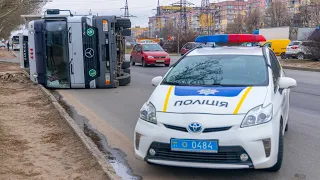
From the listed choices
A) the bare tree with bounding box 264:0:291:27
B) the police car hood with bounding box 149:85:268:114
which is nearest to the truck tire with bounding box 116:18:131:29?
the police car hood with bounding box 149:85:268:114

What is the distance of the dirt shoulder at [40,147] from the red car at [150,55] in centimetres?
1512

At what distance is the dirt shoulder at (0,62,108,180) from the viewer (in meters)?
5.07

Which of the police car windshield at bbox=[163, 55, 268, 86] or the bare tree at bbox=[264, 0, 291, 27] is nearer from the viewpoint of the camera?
the police car windshield at bbox=[163, 55, 268, 86]

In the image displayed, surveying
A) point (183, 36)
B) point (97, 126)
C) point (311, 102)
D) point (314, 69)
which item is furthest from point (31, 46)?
point (183, 36)

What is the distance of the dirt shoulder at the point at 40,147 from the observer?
507 cm

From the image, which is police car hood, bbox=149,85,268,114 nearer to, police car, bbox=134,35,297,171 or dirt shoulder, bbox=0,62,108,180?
police car, bbox=134,35,297,171

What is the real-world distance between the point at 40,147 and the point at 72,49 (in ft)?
25.1

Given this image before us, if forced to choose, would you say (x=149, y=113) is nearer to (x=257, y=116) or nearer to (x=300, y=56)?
(x=257, y=116)

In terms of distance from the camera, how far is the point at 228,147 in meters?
4.48

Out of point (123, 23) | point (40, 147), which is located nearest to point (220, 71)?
point (40, 147)

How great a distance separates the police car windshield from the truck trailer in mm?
7606

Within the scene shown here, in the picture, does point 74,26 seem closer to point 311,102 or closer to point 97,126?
point 97,126

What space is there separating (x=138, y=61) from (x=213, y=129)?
73.6ft

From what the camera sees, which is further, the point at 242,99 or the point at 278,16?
the point at 278,16
